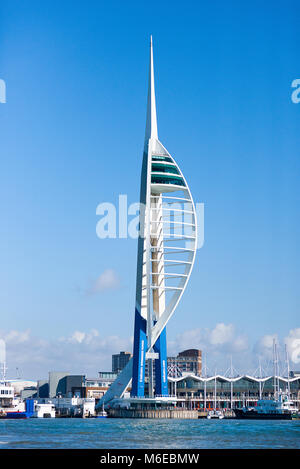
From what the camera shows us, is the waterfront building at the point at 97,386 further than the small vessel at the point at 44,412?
Yes

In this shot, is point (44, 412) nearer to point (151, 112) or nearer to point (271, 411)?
point (271, 411)

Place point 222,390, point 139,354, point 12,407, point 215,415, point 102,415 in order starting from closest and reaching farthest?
1. point 139,354
2. point 102,415
3. point 12,407
4. point 215,415
5. point 222,390

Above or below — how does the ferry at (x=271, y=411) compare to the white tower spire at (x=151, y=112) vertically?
below

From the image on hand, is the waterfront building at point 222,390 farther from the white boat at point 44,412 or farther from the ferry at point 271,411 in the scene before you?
the white boat at point 44,412

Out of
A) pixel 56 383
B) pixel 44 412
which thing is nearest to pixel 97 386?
pixel 56 383

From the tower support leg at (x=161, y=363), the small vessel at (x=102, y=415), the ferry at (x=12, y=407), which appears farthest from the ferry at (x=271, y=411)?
the ferry at (x=12, y=407)

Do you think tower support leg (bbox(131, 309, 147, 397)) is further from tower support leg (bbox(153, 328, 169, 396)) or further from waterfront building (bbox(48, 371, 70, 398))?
waterfront building (bbox(48, 371, 70, 398))

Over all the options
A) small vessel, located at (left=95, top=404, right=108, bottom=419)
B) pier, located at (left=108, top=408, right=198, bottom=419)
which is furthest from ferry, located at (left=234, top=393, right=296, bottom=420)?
small vessel, located at (left=95, top=404, right=108, bottom=419)

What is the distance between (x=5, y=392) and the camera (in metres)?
113

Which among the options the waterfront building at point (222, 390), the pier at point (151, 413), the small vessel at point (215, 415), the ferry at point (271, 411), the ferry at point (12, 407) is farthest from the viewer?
the waterfront building at point (222, 390)

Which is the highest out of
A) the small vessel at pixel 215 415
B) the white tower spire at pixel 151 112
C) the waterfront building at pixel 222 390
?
the white tower spire at pixel 151 112
